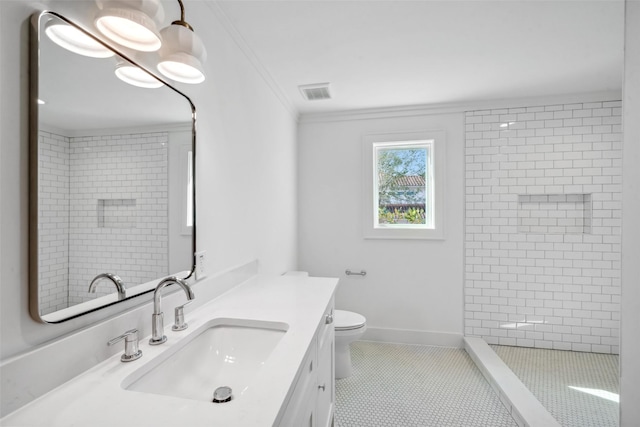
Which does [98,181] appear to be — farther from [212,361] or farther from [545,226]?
[545,226]

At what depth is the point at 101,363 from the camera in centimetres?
89

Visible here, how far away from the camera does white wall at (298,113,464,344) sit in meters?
3.03

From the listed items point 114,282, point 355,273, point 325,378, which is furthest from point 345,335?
point 114,282

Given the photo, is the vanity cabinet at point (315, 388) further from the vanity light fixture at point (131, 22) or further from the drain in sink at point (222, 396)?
the vanity light fixture at point (131, 22)

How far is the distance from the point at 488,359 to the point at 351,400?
1237mm

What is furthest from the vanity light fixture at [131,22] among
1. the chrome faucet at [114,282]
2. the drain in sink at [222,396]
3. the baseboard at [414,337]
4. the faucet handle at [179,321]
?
the baseboard at [414,337]

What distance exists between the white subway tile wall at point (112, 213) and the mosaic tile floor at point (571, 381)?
2.55 metres

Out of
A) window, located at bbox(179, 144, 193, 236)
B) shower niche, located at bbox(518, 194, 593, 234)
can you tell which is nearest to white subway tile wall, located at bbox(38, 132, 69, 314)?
window, located at bbox(179, 144, 193, 236)

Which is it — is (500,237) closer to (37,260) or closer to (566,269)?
(566,269)

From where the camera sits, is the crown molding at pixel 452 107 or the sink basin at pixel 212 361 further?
the crown molding at pixel 452 107

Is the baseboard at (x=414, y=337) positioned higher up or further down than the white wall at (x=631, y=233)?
further down

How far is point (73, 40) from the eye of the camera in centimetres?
86

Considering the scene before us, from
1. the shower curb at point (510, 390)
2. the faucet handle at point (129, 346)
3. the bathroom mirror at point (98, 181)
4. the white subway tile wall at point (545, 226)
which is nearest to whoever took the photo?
the bathroom mirror at point (98, 181)

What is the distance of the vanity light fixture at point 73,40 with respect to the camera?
80 cm
